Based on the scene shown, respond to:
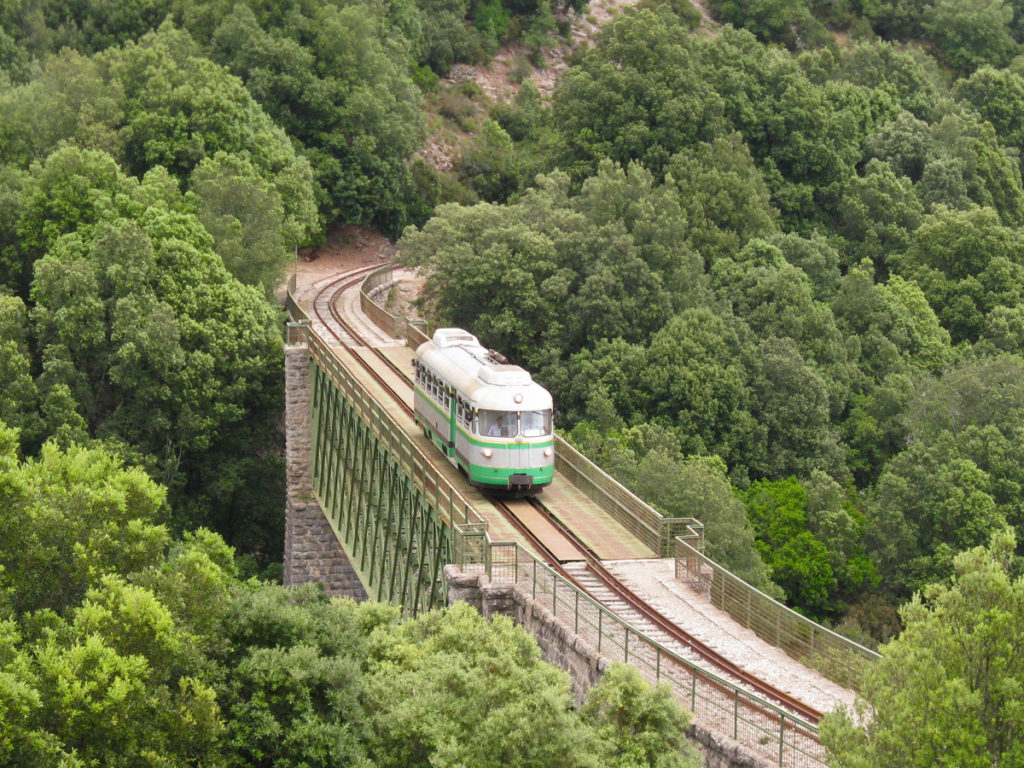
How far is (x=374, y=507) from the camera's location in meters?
43.9

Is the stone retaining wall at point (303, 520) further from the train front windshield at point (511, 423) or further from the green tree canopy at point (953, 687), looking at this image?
the green tree canopy at point (953, 687)

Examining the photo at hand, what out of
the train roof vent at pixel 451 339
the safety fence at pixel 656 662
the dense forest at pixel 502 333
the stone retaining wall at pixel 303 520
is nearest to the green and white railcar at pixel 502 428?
the train roof vent at pixel 451 339

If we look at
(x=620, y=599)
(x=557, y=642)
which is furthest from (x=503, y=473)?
(x=557, y=642)

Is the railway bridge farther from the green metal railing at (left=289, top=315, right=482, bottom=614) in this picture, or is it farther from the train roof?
the train roof

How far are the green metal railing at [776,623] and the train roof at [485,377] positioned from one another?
619cm

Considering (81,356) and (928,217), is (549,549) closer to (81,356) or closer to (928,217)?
(81,356)

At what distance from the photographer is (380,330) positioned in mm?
62719

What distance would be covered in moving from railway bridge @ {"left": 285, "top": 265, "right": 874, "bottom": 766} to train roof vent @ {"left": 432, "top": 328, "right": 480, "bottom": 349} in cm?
282

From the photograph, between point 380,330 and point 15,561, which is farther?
point 380,330

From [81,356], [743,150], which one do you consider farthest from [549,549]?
[743,150]

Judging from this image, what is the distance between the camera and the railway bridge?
25516mm

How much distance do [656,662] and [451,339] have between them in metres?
18.9

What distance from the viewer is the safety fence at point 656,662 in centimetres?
2320

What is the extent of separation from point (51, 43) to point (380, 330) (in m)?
39.6
